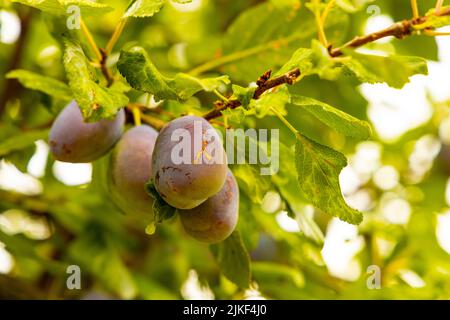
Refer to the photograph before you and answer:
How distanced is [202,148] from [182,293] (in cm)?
93

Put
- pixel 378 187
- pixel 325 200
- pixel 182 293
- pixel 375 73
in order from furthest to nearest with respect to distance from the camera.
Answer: pixel 378 187 → pixel 182 293 → pixel 325 200 → pixel 375 73

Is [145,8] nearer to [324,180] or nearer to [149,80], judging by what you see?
[149,80]

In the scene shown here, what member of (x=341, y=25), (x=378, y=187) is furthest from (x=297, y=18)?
(x=378, y=187)

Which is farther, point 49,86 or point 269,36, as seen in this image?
point 269,36

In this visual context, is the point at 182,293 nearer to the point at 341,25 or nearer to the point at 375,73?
the point at 341,25

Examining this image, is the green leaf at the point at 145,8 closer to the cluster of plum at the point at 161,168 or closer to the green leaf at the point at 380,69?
the cluster of plum at the point at 161,168

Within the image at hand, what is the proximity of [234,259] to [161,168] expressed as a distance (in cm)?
30

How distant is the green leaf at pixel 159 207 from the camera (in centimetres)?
80

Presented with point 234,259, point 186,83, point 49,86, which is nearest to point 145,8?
point 186,83

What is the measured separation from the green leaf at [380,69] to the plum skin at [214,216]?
0.25 m

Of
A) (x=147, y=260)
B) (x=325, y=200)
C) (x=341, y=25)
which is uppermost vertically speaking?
(x=341, y=25)

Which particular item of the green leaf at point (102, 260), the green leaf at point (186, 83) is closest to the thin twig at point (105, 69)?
the green leaf at point (186, 83)

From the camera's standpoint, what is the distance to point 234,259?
101 centimetres

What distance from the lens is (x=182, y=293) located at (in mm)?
1617
